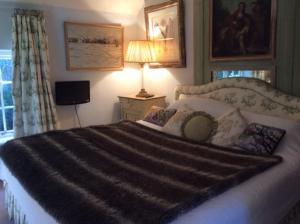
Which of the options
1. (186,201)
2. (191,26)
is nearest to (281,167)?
(186,201)

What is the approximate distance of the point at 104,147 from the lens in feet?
7.47

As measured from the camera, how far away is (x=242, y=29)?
115 inches

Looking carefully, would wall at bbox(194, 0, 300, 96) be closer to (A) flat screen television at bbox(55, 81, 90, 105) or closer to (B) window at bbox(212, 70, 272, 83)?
(B) window at bbox(212, 70, 272, 83)

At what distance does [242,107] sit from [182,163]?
125cm

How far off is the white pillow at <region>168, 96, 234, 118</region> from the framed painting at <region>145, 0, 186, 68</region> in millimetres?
753

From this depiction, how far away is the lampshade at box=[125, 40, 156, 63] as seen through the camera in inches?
151

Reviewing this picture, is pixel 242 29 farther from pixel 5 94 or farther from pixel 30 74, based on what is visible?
pixel 5 94

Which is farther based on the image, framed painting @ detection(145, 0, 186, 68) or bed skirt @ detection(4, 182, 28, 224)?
framed painting @ detection(145, 0, 186, 68)

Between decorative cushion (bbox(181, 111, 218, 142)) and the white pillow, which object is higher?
the white pillow

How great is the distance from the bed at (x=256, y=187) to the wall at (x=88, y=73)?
4.47ft

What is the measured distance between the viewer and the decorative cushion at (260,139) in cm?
212

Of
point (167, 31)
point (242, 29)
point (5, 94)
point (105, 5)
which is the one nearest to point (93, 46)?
point (105, 5)

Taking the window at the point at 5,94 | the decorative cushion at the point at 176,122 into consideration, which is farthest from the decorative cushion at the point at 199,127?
the window at the point at 5,94

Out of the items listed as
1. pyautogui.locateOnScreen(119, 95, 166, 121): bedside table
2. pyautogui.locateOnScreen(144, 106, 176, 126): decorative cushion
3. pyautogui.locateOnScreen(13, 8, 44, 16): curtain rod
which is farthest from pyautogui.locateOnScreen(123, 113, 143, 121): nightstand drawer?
pyautogui.locateOnScreen(13, 8, 44, 16): curtain rod
